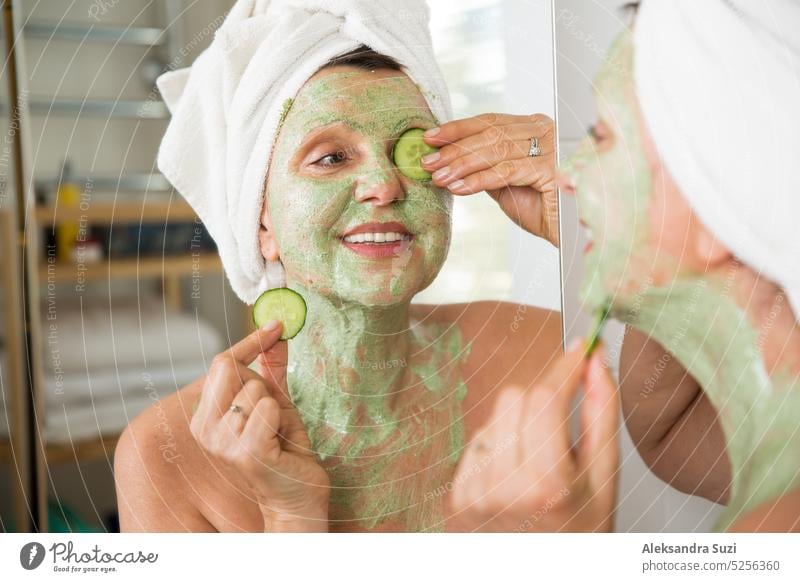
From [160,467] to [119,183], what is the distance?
27 cm

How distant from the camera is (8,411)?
72cm

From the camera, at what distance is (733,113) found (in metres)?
0.75

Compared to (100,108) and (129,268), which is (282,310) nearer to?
(129,268)

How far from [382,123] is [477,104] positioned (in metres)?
0.10

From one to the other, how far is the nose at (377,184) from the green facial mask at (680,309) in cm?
19

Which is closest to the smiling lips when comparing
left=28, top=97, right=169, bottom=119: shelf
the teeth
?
the teeth

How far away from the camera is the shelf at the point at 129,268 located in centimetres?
71

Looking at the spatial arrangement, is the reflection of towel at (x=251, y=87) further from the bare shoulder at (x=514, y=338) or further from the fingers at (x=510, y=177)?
the bare shoulder at (x=514, y=338)

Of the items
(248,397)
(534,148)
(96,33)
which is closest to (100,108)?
(96,33)

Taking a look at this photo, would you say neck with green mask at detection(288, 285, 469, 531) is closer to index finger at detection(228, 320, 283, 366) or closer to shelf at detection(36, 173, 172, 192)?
index finger at detection(228, 320, 283, 366)

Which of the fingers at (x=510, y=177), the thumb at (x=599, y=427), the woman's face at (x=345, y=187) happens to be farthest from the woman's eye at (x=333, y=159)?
the thumb at (x=599, y=427)
